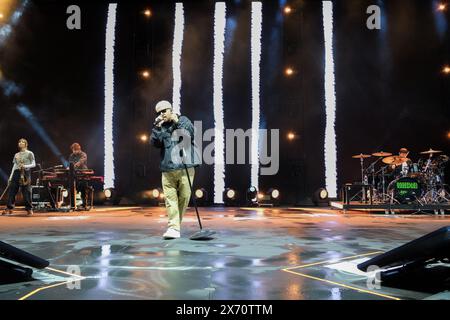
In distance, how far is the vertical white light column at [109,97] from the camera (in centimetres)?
1206

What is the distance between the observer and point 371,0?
1171cm

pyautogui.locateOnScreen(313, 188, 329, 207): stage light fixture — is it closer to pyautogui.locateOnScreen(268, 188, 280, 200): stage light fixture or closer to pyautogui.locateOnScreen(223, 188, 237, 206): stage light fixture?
pyautogui.locateOnScreen(268, 188, 280, 200): stage light fixture

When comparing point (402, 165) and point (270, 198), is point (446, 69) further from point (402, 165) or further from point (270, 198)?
point (270, 198)

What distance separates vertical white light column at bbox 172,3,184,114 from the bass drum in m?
6.58

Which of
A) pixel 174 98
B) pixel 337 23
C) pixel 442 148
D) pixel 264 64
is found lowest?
pixel 442 148

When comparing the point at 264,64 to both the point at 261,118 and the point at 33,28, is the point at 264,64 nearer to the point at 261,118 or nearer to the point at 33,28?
the point at 261,118

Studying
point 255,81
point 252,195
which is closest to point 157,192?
point 252,195

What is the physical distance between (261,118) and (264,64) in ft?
5.60

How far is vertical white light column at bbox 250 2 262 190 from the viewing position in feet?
38.1

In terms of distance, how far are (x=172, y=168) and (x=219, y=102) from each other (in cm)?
784

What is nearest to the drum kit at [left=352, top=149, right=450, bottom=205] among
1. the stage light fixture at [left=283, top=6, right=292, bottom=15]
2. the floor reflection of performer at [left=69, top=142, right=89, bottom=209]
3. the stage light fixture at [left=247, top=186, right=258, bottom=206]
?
the stage light fixture at [left=247, top=186, right=258, bottom=206]
